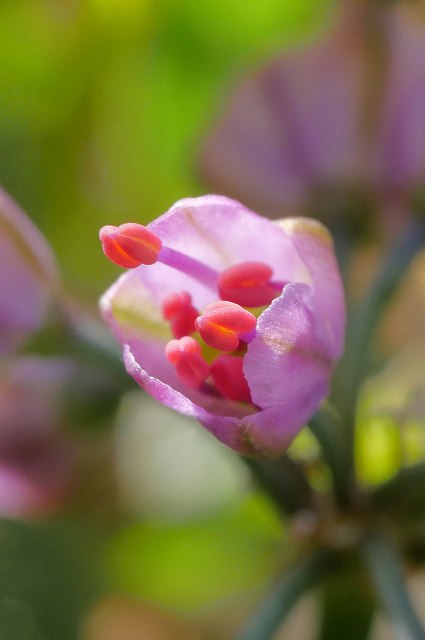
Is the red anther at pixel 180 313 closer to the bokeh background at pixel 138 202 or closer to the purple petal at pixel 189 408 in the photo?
the purple petal at pixel 189 408

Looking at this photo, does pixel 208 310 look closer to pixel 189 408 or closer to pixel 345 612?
pixel 189 408

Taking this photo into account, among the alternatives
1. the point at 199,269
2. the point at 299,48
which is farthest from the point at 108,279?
the point at 199,269

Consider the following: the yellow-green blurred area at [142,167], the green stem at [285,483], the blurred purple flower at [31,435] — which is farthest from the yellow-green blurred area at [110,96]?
the green stem at [285,483]

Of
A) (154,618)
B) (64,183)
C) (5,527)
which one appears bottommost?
(154,618)

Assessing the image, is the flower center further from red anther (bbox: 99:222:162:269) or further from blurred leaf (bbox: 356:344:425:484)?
blurred leaf (bbox: 356:344:425:484)

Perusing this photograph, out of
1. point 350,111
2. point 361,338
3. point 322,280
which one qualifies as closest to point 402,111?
point 350,111

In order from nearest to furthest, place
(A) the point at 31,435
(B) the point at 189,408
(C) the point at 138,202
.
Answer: (B) the point at 189,408 → (A) the point at 31,435 → (C) the point at 138,202

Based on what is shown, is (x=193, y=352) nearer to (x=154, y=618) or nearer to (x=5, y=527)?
(x=5, y=527)
